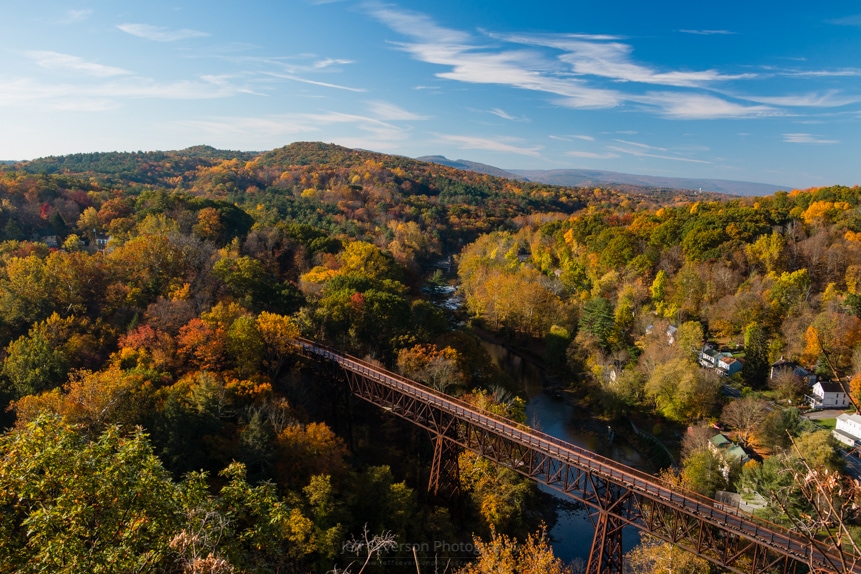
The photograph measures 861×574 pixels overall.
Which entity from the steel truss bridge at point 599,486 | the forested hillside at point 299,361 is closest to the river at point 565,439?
the steel truss bridge at point 599,486

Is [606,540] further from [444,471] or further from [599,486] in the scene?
[444,471]

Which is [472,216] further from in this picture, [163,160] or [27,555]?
[27,555]

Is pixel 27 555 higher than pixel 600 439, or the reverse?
pixel 27 555

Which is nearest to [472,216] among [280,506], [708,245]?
[708,245]

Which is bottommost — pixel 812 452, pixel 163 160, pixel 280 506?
pixel 812 452

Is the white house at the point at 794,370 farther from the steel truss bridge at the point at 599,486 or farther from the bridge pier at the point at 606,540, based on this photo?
the bridge pier at the point at 606,540

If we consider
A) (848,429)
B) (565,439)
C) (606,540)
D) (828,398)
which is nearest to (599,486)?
(606,540)
